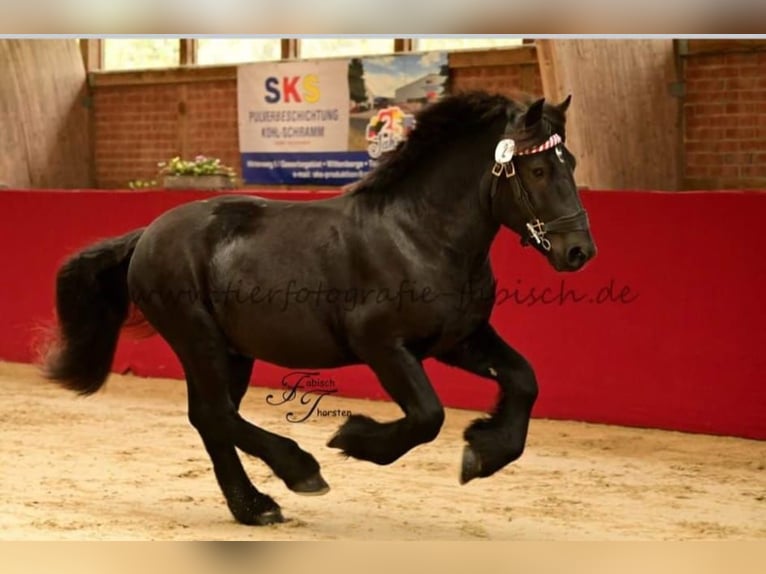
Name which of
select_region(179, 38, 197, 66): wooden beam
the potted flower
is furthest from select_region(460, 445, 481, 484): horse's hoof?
select_region(179, 38, 197, 66): wooden beam

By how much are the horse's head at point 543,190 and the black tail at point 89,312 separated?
73.7 inches

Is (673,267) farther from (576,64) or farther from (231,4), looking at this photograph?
(231,4)

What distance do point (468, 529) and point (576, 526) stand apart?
498mm

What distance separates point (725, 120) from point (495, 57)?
Result: 7.06 feet

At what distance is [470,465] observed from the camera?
15.7 ft

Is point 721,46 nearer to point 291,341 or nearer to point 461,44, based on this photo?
point 461,44

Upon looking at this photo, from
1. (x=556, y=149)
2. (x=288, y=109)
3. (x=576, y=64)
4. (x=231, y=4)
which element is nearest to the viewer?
(x=231, y=4)

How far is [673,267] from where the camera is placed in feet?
26.2

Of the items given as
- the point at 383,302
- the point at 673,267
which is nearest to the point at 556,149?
the point at 383,302

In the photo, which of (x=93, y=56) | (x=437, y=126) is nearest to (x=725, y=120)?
(x=437, y=126)

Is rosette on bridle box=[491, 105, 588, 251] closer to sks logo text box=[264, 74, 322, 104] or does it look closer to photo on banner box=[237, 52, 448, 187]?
photo on banner box=[237, 52, 448, 187]

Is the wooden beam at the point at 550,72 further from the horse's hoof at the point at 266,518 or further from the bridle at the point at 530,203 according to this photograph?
the horse's hoof at the point at 266,518

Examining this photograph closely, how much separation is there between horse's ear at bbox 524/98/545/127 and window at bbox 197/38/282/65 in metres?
8.28

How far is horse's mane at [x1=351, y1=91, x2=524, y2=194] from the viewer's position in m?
5.05
